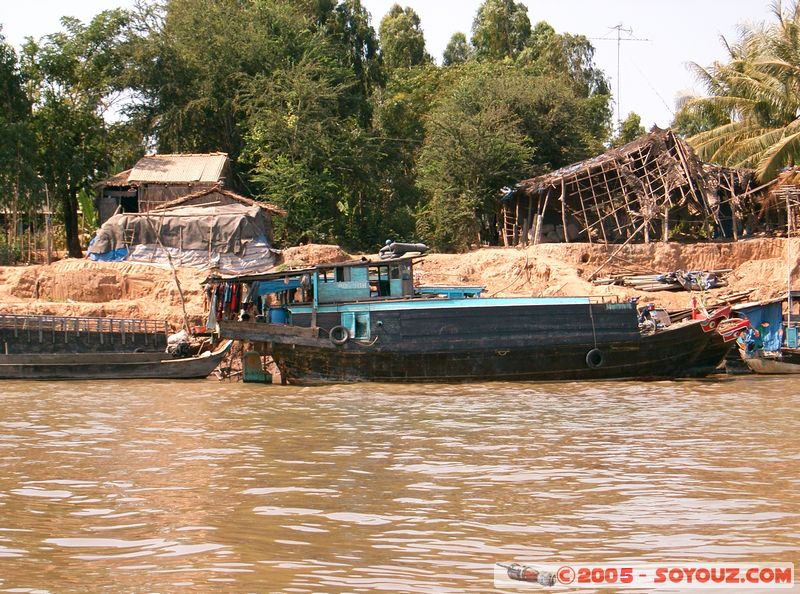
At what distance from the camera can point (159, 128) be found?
34844 mm

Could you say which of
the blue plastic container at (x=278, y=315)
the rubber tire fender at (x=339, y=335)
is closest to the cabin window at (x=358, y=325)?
the rubber tire fender at (x=339, y=335)

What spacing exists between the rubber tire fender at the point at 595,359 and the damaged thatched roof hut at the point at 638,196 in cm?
958

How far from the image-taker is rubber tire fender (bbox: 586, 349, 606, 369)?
2016cm

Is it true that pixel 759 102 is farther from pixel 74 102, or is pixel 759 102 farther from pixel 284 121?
pixel 74 102

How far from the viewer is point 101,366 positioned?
2100 cm

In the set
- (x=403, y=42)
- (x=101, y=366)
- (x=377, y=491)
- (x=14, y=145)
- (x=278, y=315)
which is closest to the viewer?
(x=377, y=491)

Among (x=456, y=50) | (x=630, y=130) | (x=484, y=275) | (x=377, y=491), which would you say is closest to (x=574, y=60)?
(x=630, y=130)

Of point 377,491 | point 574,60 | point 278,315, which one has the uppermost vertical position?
point 574,60

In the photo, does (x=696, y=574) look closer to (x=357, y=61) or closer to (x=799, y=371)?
(x=799, y=371)

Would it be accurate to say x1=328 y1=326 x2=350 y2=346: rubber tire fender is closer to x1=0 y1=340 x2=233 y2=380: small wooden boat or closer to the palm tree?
x1=0 y1=340 x2=233 y2=380: small wooden boat

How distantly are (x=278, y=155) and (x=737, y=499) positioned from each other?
84.2 ft

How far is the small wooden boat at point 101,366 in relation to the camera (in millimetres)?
20750

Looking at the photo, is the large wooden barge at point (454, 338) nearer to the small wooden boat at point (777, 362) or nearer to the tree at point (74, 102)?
the small wooden boat at point (777, 362)

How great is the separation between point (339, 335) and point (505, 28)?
36115 millimetres
